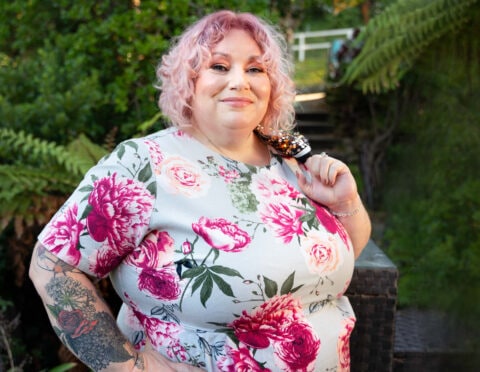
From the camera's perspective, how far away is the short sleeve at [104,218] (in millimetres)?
1489

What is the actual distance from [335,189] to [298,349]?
52cm

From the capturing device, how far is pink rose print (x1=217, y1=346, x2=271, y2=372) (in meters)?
1.57

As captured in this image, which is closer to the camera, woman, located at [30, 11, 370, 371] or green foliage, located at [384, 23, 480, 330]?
woman, located at [30, 11, 370, 371]

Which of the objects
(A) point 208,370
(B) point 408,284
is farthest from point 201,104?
(B) point 408,284

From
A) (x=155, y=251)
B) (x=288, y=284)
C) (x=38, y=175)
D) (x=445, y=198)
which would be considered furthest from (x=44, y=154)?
(x=445, y=198)

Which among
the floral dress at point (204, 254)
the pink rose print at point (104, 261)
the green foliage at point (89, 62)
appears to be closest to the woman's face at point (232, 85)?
the floral dress at point (204, 254)

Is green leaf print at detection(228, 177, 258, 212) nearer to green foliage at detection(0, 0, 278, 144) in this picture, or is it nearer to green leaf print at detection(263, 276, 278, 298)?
green leaf print at detection(263, 276, 278, 298)

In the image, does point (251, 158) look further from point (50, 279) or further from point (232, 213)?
point (50, 279)

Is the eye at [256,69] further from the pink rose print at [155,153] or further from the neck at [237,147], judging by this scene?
the pink rose print at [155,153]

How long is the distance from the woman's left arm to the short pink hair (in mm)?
252

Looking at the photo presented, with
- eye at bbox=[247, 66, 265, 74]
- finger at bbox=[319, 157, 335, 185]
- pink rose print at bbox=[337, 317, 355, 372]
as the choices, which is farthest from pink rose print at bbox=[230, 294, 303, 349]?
eye at bbox=[247, 66, 265, 74]

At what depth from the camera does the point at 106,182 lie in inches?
59.4

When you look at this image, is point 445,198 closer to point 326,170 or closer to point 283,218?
point 326,170

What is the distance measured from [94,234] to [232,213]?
38cm
